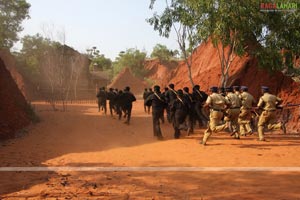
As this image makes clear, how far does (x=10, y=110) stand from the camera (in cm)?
1254

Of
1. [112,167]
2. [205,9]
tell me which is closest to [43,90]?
[205,9]

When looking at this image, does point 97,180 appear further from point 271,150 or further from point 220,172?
point 271,150

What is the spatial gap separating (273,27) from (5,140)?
38.6ft

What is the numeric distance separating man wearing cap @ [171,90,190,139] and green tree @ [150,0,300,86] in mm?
3056

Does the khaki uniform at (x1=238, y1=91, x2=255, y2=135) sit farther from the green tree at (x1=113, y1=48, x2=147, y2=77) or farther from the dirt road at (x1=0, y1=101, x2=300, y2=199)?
the green tree at (x1=113, y1=48, x2=147, y2=77)

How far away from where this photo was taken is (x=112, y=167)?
7379mm

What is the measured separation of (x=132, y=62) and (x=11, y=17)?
26602 mm

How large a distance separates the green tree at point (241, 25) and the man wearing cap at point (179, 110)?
3.06m

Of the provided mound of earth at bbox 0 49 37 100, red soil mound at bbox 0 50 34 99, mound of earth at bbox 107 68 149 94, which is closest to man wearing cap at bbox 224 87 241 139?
mound of earth at bbox 0 49 37 100

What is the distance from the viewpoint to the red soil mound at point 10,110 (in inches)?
455

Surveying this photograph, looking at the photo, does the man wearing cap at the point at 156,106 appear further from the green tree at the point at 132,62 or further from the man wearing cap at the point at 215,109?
the green tree at the point at 132,62

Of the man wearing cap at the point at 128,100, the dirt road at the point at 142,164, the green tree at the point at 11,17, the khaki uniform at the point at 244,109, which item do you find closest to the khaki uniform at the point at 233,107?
the khaki uniform at the point at 244,109

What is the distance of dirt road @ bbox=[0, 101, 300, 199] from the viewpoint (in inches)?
217

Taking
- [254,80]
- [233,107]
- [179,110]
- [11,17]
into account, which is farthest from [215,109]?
[11,17]
